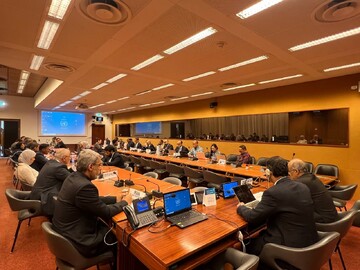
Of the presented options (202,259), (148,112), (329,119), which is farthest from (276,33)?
(148,112)

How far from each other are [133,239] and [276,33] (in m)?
3.14

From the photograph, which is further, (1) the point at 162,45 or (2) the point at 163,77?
(2) the point at 163,77

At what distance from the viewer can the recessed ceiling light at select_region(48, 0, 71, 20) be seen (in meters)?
2.35

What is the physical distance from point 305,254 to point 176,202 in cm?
109

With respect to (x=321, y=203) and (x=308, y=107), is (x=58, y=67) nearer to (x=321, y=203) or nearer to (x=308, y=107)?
(x=321, y=203)

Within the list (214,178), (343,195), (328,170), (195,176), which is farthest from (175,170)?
(328,170)

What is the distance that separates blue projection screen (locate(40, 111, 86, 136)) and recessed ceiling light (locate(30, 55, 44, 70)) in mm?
10011

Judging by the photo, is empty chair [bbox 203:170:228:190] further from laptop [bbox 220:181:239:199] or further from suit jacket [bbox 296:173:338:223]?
suit jacket [bbox 296:173:338:223]

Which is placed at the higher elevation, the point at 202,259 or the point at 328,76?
the point at 328,76

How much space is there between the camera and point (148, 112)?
12.7m

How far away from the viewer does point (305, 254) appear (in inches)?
58.1

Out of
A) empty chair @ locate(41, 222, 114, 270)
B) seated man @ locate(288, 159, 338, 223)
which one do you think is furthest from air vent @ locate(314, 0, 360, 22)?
empty chair @ locate(41, 222, 114, 270)

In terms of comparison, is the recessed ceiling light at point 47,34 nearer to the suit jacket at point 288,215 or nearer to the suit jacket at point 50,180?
the suit jacket at point 50,180

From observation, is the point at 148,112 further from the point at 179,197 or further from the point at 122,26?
the point at 179,197
